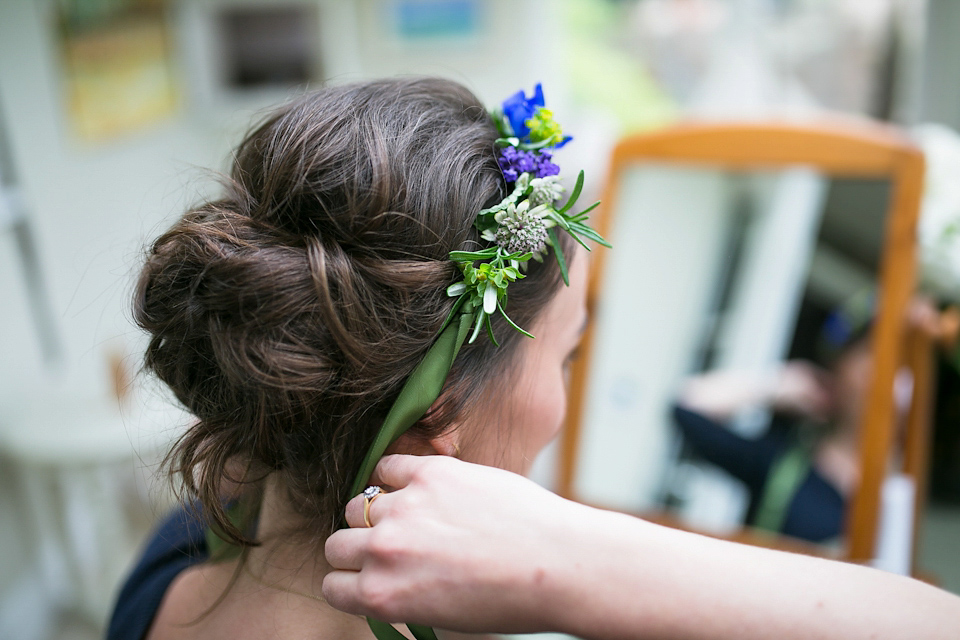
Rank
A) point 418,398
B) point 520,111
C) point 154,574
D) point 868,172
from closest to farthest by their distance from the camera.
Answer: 1. point 418,398
2. point 520,111
3. point 154,574
4. point 868,172

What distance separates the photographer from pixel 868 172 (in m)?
1.09

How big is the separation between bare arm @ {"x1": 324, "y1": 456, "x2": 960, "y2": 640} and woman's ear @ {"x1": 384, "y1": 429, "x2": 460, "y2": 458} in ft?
0.43

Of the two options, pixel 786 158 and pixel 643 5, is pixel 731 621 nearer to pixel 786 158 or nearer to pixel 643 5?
pixel 786 158

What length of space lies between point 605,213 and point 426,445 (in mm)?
818

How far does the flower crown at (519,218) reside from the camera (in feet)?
1.89

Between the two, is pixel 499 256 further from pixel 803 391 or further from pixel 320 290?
pixel 803 391

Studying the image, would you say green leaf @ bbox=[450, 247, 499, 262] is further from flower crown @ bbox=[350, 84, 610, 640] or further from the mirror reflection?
the mirror reflection

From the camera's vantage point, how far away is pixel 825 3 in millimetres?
1939

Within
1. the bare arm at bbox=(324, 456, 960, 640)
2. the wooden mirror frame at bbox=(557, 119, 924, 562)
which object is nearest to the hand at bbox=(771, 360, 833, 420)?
the wooden mirror frame at bbox=(557, 119, 924, 562)

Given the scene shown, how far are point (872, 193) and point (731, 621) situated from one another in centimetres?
91

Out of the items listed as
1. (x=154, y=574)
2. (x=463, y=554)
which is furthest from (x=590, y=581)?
→ (x=154, y=574)

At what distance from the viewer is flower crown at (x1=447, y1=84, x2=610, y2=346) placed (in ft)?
1.89

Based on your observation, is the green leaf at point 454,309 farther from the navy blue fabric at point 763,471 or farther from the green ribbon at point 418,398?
the navy blue fabric at point 763,471

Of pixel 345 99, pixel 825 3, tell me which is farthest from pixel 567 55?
pixel 345 99
